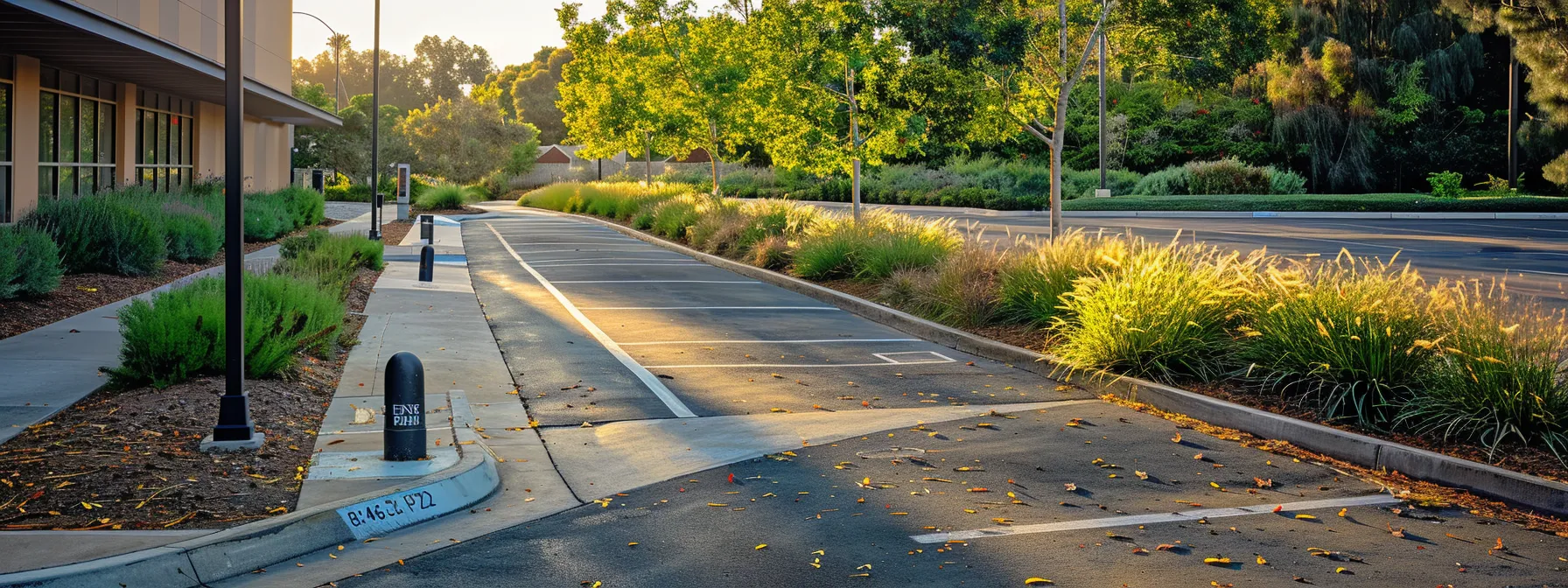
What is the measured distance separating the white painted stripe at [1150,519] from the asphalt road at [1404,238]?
9136 millimetres

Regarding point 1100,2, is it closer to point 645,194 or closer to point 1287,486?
point 1287,486

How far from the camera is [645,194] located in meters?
40.6

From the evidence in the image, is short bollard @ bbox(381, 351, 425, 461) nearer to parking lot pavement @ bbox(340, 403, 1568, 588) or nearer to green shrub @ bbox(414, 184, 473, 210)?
parking lot pavement @ bbox(340, 403, 1568, 588)

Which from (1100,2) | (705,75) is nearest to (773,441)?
(1100,2)

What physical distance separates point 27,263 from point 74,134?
10.9 m

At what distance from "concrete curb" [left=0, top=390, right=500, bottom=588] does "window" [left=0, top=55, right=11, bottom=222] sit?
1613cm

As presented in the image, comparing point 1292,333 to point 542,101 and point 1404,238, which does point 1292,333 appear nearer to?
point 1404,238

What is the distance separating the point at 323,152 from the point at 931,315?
62379 millimetres

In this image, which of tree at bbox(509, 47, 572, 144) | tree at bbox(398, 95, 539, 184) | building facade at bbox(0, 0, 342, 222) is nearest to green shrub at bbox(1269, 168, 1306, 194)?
building facade at bbox(0, 0, 342, 222)

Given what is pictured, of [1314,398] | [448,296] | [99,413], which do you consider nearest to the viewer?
[99,413]

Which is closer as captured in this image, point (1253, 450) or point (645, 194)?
point (1253, 450)

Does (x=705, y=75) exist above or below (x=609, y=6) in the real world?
below

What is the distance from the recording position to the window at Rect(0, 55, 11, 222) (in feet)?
63.2

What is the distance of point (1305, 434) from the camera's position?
27.5 ft
